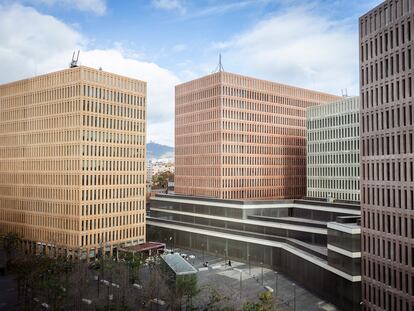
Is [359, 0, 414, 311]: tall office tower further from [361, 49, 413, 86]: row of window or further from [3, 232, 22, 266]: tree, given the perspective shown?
[3, 232, 22, 266]: tree

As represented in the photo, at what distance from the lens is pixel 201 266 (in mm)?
119250

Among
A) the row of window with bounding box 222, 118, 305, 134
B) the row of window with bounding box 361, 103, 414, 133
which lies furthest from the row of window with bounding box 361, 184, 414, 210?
the row of window with bounding box 222, 118, 305, 134

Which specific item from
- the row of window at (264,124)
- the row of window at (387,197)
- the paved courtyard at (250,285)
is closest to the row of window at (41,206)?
the paved courtyard at (250,285)

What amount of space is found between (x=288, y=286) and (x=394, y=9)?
206 feet

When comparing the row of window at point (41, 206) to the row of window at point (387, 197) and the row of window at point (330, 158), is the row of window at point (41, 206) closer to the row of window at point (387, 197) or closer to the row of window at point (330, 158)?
the row of window at point (387, 197)

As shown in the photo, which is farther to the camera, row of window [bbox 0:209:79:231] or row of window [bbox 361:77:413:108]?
row of window [bbox 0:209:79:231]

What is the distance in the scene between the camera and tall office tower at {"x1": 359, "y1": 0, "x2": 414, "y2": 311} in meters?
68.1

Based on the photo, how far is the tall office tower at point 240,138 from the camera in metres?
152

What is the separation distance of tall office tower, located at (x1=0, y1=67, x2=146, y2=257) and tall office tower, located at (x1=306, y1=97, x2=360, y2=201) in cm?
6434

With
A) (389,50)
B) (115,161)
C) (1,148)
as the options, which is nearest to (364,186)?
(389,50)

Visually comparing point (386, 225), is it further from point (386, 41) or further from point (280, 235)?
point (280, 235)

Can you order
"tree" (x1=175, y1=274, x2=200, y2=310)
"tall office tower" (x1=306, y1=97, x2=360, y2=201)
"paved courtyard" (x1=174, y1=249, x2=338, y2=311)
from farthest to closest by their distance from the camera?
"tall office tower" (x1=306, y1=97, x2=360, y2=201), "paved courtyard" (x1=174, y1=249, x2=338, y2=311), "tree" (x1=175, y1=274, x2=200, y2=310)

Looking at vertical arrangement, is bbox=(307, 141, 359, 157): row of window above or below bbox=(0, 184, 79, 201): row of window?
above

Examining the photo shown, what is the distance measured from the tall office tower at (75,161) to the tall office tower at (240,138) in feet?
89.1
